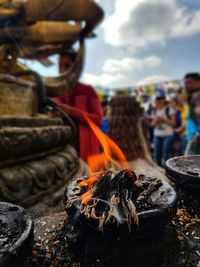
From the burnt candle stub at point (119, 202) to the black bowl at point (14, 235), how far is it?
0.54ft

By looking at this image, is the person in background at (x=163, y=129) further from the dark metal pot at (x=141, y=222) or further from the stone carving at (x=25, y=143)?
the dark metal pot at (x=141, y=222)

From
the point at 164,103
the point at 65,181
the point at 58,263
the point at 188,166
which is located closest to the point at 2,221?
the point at 58,263

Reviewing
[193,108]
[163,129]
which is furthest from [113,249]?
[163,129]

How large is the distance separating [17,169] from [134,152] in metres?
4.74

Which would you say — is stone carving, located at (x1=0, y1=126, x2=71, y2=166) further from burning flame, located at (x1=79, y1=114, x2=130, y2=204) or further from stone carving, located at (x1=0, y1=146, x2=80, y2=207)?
burning flame, located at (x1=79, y1=114, x2=130, y2=204)

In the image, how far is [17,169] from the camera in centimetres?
183

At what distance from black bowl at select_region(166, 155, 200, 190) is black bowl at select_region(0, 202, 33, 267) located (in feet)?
2.31

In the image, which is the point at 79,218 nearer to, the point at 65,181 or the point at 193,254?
the point at 193,254

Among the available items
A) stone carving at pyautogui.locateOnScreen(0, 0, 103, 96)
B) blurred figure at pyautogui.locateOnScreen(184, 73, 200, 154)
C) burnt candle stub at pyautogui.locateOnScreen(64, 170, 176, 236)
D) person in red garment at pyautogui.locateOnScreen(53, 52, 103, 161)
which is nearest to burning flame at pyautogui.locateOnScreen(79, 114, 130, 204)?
burnt candle stub at pyautogui.locateOnScreen(64, 170, 176, 236)

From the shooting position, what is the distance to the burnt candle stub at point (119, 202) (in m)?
0.86

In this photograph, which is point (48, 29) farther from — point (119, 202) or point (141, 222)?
point (141, 222)

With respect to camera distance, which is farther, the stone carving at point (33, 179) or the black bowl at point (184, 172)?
the stone carving at point (33, 179)

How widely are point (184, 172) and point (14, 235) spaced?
0.79 metres

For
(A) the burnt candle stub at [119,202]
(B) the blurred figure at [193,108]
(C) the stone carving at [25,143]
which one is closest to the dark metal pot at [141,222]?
(A) the burnt candle stub at [119,202]
